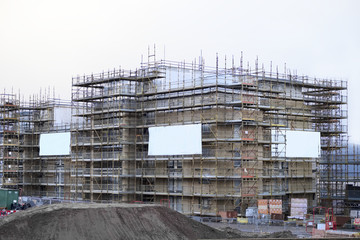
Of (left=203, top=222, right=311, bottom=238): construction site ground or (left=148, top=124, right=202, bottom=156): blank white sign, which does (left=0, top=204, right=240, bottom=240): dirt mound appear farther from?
(left=148, top=124, right=202, bottom=156): blank white sign

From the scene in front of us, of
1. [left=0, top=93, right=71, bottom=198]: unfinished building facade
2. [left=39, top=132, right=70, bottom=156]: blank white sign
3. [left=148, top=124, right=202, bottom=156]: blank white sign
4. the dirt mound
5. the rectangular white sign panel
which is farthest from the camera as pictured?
[left=0, top=93, right=71, bottom=198]: unfinished building facade

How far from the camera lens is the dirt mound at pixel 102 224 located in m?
36.9

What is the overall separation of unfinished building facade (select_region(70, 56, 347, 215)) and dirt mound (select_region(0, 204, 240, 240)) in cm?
1023

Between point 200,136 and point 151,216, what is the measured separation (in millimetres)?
12556

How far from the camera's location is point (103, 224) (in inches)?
1531

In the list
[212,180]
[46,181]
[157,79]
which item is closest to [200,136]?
[212,180]

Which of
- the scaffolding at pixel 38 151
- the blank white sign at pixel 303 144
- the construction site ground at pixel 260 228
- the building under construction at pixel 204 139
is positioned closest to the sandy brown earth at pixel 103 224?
the construction site ground at pixel 260 228

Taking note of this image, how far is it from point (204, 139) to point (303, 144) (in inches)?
442

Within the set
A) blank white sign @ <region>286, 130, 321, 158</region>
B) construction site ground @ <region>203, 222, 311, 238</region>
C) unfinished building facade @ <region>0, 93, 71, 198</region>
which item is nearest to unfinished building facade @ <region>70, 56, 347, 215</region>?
blank white sign @ <region>286, 130, 321, 158</region>

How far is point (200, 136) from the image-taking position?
173ft

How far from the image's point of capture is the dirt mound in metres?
36.9

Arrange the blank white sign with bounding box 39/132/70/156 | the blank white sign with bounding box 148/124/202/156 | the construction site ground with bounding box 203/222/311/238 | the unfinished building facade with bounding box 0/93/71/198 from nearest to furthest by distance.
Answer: the construction site ground with bounding box 203/222/311/238
the blank white sign with bounding box 148/124/202/156
the blank white sign with bounding box 39/132/70/156
the unfinished building facade with bounding box 0/93/71/198

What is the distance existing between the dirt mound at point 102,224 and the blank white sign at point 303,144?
18074 mm

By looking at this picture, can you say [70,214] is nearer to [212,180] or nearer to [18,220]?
[18,220]
